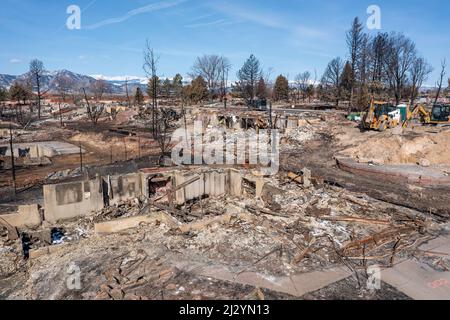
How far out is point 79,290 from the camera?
706 centimetres

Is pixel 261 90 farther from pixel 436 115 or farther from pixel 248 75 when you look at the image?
pixel 436 115

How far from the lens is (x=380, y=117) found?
22078 millimetres

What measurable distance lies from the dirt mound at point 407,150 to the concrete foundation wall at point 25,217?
14115 millimetres

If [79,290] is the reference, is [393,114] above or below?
above

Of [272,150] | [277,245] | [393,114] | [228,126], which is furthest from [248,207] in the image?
[228,126]

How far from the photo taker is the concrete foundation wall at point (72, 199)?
11406 mm

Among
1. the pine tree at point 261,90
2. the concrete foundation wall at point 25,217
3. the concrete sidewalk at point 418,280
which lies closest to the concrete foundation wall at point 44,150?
the concrete foundation wall at point 25,217

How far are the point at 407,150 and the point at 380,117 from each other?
499cm

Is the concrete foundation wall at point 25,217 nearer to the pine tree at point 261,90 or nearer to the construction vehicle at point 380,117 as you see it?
the construction vehicle at point 380,117

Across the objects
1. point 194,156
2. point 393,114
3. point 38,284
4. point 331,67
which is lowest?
point 38,284

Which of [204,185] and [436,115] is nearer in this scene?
[204,185]

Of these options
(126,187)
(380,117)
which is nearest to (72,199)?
(126,187)
